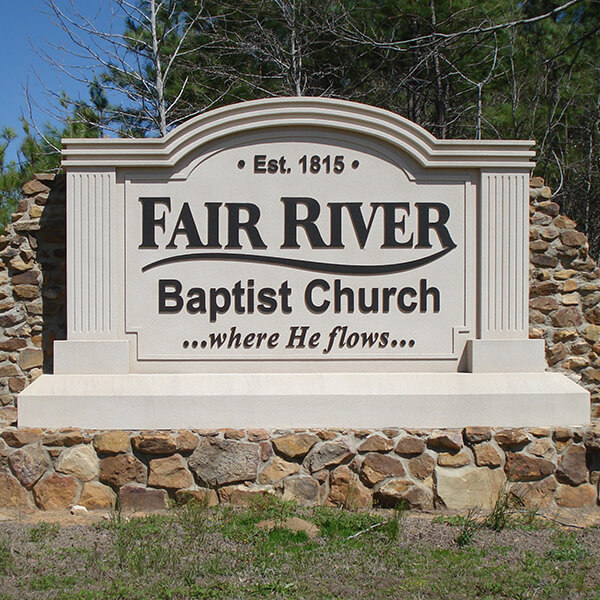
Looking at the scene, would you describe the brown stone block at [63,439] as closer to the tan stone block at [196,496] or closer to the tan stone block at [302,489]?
the tan stone block at [196,496]

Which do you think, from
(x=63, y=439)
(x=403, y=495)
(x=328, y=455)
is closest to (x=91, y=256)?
(x=63, y=439)

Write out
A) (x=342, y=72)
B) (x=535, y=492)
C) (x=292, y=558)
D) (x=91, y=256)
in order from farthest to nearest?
(x=342, y=72), (x=91, y=256), (x=535, y=492), (x=292, y=558)

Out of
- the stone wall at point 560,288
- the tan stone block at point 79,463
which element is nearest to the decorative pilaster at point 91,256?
the tan stone block at point 79,463

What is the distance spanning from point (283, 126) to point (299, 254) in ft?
3.76

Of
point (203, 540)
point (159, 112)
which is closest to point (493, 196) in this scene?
point (203, 540)

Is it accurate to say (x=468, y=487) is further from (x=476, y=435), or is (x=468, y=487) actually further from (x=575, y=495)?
(x=575, y=495)

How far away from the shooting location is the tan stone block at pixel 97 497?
17.4ft

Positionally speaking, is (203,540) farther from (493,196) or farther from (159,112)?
(159,112)

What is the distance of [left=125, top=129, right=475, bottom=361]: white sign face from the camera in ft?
18.7

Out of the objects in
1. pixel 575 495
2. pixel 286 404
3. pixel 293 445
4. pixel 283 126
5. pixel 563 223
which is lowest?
pixel 575 495

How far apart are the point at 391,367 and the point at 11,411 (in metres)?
3.77

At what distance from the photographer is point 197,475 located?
5316mm

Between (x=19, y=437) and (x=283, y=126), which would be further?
(x=283, y=126)

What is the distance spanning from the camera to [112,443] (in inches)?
209
